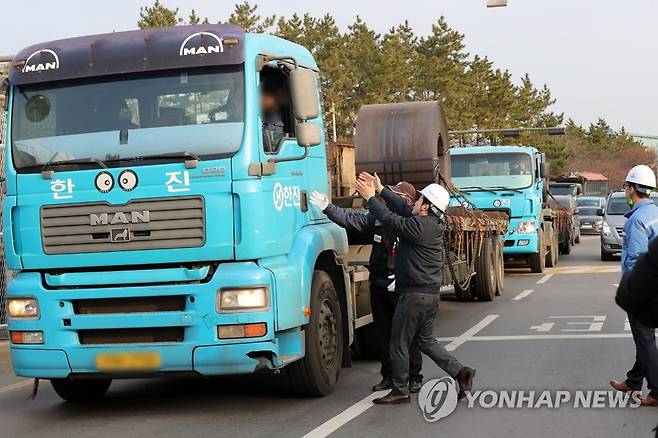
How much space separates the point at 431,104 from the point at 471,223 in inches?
86.0

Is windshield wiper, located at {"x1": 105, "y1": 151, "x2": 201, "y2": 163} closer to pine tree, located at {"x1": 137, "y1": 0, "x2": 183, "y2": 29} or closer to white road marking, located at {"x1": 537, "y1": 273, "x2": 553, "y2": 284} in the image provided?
white road marking, located at {"x1": 537, "y1": 273, "x2": 553, "y2": 284}

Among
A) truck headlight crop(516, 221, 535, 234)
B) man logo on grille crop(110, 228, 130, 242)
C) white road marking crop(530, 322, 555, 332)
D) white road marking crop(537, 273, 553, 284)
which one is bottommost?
white road marking crop(537, 273, 553, 284)

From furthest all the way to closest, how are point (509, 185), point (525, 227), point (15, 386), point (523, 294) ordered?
1. point (525, 227)
2. point (509, 185)
3. point (523, 294)
4. point (15, 386)

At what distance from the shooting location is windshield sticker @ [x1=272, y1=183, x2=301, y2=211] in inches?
317

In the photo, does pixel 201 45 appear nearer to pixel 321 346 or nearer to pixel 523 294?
pixel 321 346

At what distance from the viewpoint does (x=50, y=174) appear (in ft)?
26.2

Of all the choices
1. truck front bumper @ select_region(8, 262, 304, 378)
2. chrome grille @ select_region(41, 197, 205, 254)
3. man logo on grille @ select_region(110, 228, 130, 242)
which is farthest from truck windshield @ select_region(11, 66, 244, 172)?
truck front bumper @ select_region(8, 262, 304, 378)

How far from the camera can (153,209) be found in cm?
781

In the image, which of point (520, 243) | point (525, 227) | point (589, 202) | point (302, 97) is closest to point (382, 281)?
point (302, 97)

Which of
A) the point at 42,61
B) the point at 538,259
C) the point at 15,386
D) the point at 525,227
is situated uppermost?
the point at 42,61

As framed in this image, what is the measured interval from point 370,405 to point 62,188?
2957mm

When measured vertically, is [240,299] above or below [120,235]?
below

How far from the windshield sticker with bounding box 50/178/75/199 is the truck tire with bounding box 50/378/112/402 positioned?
183 cm

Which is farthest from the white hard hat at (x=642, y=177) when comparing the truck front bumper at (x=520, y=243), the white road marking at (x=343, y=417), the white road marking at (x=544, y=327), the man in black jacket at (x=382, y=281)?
the truck front bumper at (x=520, y=243)
